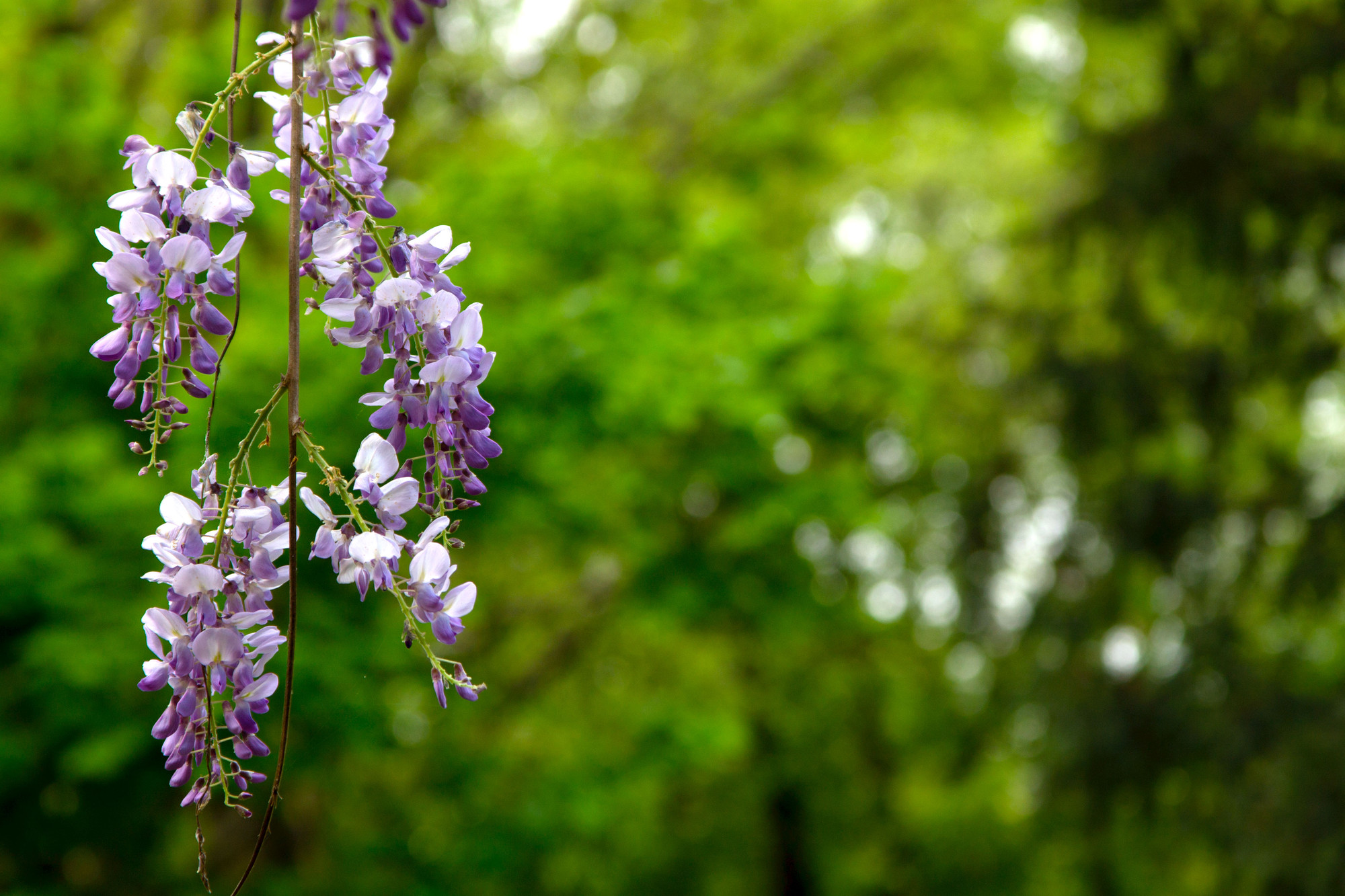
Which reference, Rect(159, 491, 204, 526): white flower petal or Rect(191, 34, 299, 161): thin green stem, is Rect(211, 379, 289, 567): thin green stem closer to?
Rect(159, 491, 204, 526): white flower petal

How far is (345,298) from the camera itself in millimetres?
991

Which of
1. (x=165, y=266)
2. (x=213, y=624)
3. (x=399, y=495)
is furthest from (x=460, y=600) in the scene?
(x=165, y=266)

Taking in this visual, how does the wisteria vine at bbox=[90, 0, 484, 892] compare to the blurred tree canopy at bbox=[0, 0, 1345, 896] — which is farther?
the blurred tree canopy at bbox=[0, 0, 1345, 896]

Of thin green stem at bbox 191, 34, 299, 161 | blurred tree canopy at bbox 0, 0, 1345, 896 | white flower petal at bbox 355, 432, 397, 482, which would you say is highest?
thin green stem at bbox 191, 34, 299, 161

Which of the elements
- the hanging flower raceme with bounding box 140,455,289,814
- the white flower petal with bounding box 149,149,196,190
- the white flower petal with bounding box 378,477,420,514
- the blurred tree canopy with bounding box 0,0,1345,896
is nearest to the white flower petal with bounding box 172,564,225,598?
the hanging flower raceme with bounding box 140,455,289,814

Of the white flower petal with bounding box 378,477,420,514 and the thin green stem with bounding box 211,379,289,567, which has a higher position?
the thin green stem with bounding box 211,379,289,567

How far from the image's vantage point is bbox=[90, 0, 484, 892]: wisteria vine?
3.12 feet

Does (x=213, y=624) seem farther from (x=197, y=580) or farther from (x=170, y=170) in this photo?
(x=170, y=170)

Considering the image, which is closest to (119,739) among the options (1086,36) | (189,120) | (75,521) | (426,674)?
(75,521)

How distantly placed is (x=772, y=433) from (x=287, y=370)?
4.79 m

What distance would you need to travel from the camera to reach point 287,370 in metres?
0.93

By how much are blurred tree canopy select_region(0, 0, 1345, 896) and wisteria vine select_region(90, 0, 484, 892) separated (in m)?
3.30

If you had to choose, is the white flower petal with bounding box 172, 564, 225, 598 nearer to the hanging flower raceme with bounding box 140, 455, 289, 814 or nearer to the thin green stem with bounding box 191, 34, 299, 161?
the hanging flower raceme with bounding box 140, 455, 289, 814

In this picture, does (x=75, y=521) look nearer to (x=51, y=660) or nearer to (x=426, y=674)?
(x=51, y=660)
